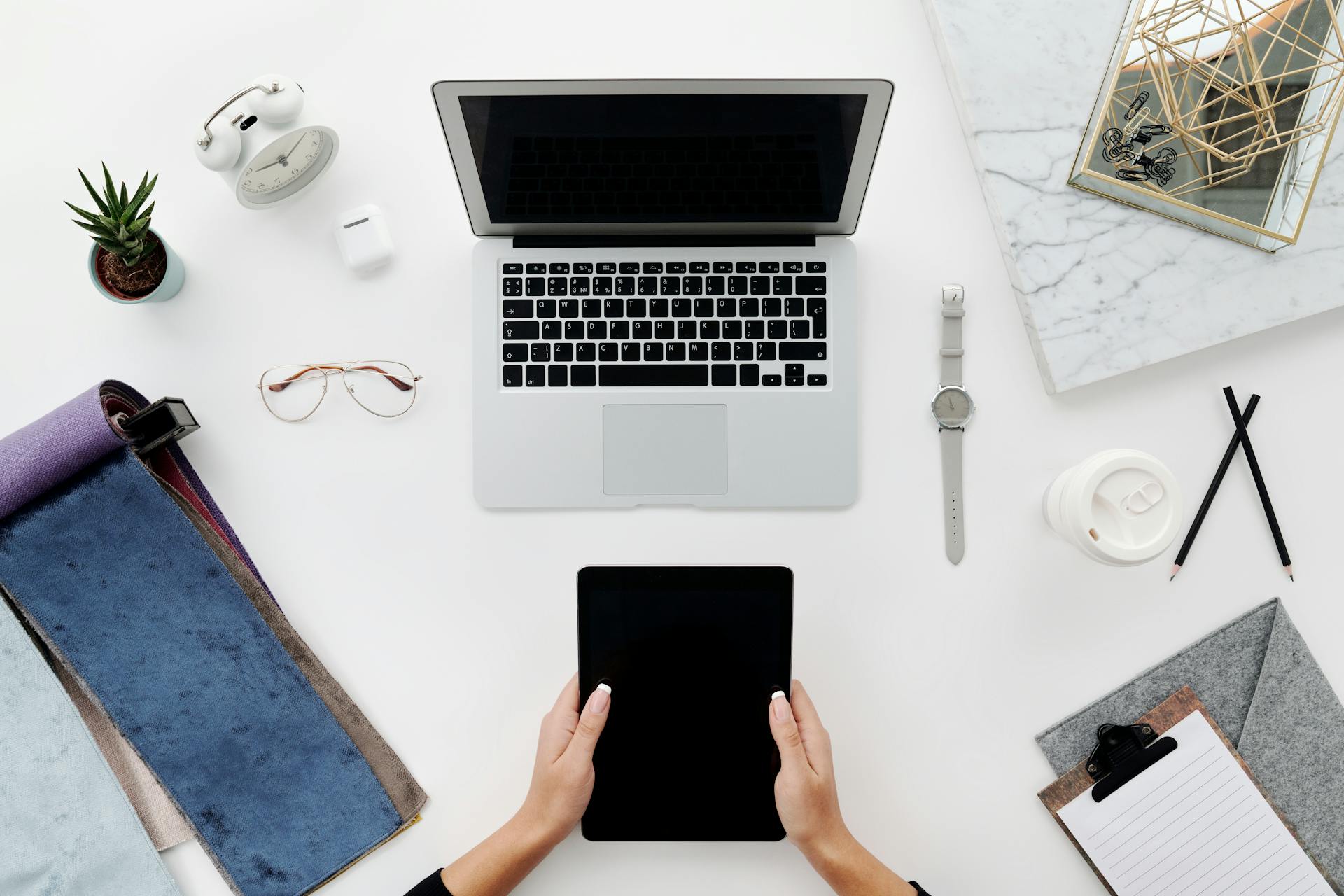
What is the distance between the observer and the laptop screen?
0.63 meters

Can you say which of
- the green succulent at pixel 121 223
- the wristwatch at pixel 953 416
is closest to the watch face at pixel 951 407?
the wristwatch at pixel 953 416

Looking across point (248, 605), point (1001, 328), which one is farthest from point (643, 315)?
point (248, 605)

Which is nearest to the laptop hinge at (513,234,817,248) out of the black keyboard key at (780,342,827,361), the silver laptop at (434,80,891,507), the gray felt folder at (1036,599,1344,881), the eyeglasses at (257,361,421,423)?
the silver laptop at (434,80,891,507)

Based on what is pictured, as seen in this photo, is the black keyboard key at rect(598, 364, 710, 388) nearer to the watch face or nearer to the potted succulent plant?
the watch face

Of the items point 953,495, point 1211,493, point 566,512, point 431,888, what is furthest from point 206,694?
point 1211,493

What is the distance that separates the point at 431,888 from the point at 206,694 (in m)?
0.29

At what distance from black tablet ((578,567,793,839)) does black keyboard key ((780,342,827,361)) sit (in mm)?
219

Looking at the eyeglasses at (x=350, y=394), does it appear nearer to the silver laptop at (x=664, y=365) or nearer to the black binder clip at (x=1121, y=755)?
the silver laptop at (x=664, y=365)

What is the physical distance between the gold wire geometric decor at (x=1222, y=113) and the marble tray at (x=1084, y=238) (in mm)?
24

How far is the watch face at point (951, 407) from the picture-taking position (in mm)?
837

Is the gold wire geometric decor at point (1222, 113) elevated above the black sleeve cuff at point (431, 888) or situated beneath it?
elevated above

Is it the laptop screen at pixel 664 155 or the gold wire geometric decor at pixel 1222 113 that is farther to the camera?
the gold wire geometric decor at pixel 1222 113

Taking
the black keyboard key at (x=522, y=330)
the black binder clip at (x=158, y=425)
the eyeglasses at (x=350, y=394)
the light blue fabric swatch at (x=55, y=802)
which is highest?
the black binder clip at (x=158, y=425)

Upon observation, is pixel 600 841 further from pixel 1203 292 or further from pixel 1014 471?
pixel 1203 292
